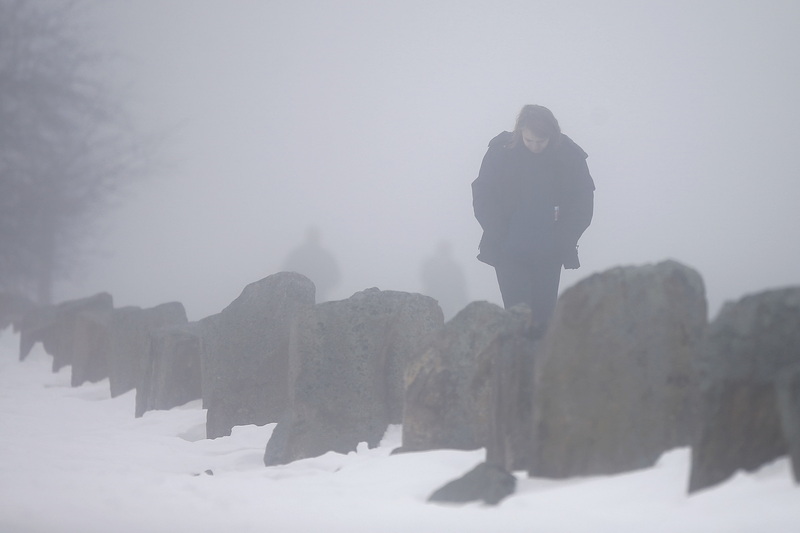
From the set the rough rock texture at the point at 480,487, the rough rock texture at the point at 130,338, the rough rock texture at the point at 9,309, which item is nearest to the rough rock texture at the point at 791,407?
the rough rock texture at the point at 480,487

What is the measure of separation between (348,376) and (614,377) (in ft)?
6.94

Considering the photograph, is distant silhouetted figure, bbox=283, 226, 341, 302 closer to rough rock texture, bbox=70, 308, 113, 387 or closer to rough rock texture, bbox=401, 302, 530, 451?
rough rock texture, bbox=70, 308, 113, 387

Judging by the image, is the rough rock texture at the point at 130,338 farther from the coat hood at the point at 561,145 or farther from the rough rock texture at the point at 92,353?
the coat hood at the point at 561,145

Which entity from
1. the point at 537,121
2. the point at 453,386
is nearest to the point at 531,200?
the point at 537,121

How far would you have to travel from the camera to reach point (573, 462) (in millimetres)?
3018

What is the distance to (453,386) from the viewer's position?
4148mm

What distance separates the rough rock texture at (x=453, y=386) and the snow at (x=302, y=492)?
0.16 meters

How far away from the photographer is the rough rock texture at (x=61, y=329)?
9832 mm

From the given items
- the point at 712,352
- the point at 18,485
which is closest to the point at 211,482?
the point at 18,485

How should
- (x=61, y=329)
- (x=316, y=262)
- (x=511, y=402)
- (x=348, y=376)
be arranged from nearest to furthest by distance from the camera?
(x=511, y=402) → (x=348, y=376) → (x=61, y=329) → (x=316, y=262)

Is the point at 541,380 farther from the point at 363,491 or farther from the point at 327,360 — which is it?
the point at 327,360

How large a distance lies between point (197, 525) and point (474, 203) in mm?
3059

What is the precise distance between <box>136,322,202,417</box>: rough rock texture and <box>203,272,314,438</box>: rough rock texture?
91 centimetres

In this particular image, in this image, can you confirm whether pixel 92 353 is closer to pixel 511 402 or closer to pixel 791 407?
pixel 511 402
